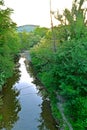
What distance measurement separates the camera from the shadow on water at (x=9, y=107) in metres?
20.5

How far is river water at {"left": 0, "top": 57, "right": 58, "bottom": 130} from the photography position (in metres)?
20.0

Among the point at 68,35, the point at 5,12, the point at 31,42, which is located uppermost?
the point at 5,12

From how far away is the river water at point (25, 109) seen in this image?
20.0 metres

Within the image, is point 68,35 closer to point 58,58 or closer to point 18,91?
point 18,91

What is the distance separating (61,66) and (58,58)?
1017 millimetres

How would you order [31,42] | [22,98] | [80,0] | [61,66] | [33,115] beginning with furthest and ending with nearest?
1. [31,42]
2. [80,0]
3. [22,98]
4. [33,115]
5. [61,66]

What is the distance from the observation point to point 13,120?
837 inches

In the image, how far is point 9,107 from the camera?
965 inches

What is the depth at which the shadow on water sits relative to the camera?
67.3 ft

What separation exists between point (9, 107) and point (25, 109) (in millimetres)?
1455

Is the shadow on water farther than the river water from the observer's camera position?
Yes

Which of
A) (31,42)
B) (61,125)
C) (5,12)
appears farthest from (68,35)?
(31,42)

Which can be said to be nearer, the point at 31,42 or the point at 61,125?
the point at 61,125

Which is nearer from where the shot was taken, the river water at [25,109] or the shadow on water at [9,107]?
the river water at [25,109]
